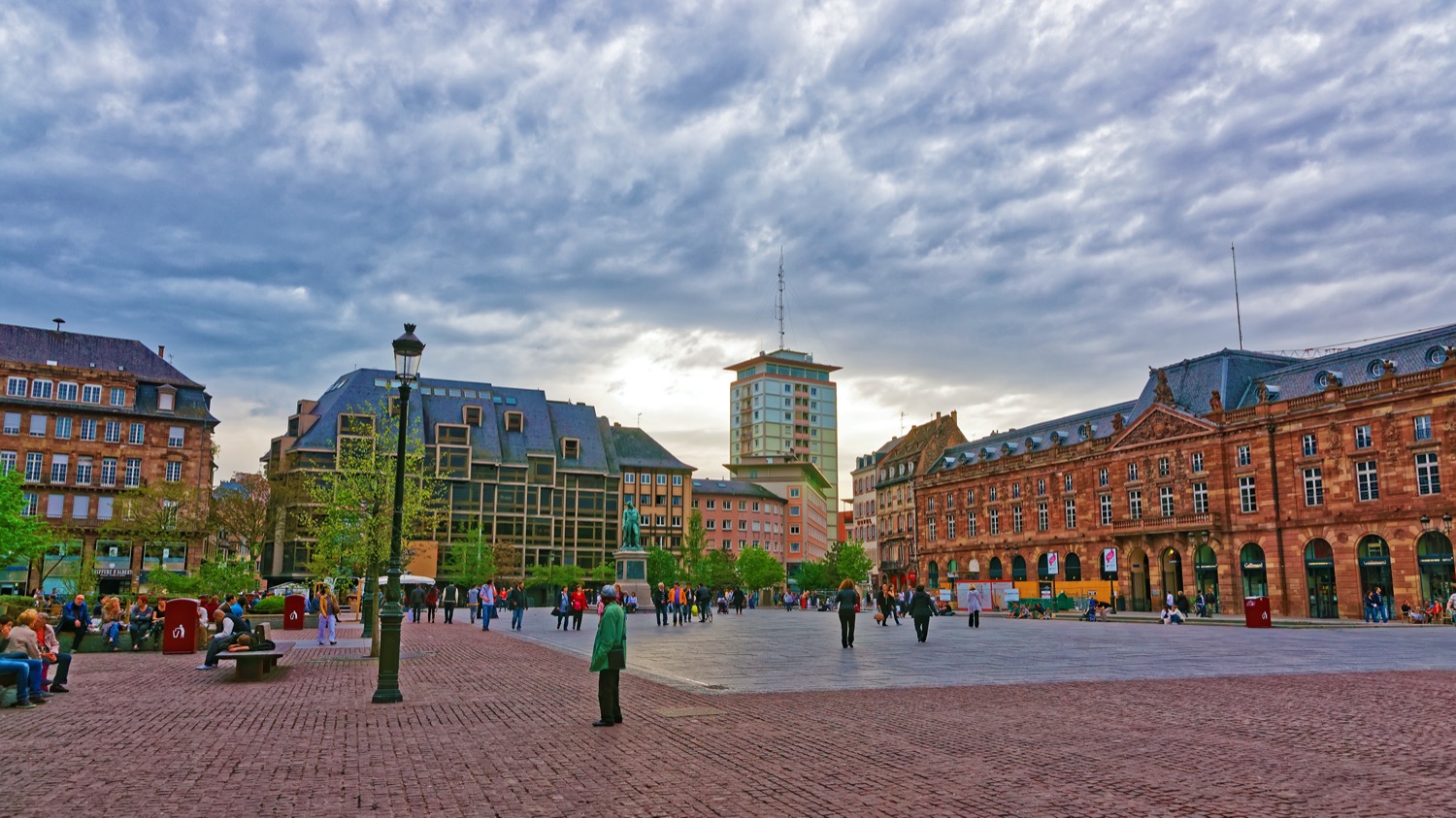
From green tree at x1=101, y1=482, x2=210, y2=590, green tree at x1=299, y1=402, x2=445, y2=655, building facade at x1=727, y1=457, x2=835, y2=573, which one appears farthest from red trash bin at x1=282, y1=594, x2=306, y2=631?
building facade at x1=727, y1=457, x2=835, y2=573

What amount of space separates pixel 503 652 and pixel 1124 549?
186 ft

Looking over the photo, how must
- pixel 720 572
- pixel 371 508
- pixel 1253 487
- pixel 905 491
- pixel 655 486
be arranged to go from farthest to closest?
pixel 655 486
pixel 720 572
pixel 905 491
pixel 1253 487
pixel 371 508

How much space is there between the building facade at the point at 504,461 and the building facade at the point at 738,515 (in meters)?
31.8

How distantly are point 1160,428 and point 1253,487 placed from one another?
8352mm

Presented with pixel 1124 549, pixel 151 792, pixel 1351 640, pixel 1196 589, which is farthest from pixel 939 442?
pixel 151 792

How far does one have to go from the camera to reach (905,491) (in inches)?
4247

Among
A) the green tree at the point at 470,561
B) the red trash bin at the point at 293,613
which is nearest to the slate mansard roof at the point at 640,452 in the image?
the green tree at the point at 470,561

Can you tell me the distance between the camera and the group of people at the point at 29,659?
47.7 feet

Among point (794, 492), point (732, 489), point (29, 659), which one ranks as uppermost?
point (794, 492)

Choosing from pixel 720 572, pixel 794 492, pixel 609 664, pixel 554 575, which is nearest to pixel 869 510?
pixel 720 572

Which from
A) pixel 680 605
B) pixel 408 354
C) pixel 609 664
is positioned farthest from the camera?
pixel 680 605

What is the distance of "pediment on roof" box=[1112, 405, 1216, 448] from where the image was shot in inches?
2594

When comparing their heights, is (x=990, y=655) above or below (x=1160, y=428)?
below

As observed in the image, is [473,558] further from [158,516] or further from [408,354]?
[408,354]
